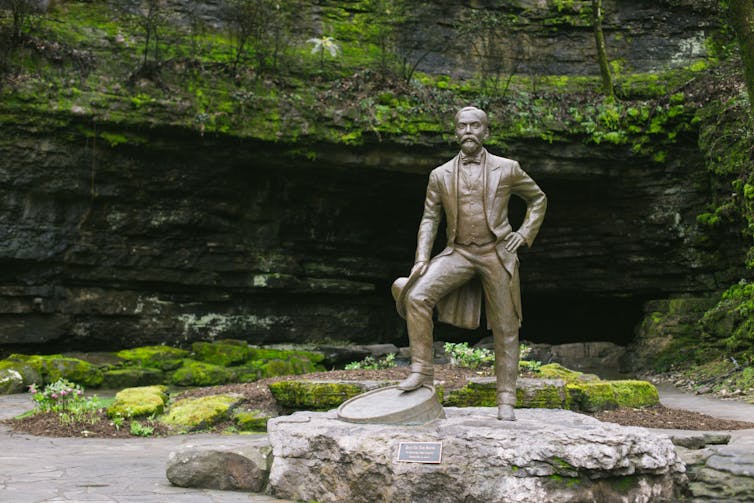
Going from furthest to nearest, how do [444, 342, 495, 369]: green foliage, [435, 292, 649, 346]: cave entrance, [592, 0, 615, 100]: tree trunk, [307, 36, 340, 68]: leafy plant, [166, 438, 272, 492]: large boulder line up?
[435, 292, 649, 346]: cave entrance < [592, 0, 615, 100]: tree trunk < [307, 36, 340, 68]: leafy plant < [444, 342, 495, 369]: green foliage < [166, 438, 272, 492]: large boulder

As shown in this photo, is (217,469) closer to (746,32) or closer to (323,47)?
(746,32)

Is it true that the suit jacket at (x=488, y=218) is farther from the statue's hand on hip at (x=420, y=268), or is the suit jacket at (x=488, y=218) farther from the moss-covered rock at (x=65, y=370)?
the moss-covered rock at (x=65, y=370)

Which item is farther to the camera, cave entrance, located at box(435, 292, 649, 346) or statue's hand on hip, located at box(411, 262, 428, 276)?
cave entrance, located at box(435, 292, 649, 346)

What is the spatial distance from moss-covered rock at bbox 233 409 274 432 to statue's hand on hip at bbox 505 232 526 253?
3475mm

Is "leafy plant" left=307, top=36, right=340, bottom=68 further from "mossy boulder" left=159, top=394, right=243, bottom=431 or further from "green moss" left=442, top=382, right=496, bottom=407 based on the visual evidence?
"green moss" left=442, top=382, right=496, bottom=407

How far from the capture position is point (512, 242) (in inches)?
209

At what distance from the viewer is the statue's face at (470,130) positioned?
17.6 feet

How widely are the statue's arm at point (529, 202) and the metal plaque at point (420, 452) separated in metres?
1.78

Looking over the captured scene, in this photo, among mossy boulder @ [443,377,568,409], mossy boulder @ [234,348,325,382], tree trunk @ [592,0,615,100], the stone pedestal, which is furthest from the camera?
tree trunk @ [592,0,615,100]

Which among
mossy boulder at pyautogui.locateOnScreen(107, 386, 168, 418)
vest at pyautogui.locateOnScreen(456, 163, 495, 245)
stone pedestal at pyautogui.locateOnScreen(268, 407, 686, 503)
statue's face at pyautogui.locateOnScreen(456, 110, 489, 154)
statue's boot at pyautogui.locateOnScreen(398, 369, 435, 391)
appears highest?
statue's face at pyautogui.locateOnScreen(456, 110, 489, 154)

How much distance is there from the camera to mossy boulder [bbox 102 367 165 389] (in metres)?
10.7

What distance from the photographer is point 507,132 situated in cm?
1345

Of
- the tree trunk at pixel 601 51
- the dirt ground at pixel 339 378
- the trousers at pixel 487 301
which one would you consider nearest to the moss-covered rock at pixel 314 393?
the dirt ground at pixel 339 378

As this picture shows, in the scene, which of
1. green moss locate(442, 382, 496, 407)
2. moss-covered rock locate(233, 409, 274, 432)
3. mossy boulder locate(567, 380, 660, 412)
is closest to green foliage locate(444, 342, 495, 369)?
mossy boulder locate(567, 380, 660, 412)
